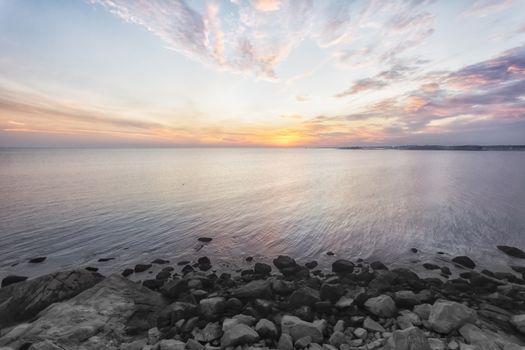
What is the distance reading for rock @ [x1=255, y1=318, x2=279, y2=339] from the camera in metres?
7.68

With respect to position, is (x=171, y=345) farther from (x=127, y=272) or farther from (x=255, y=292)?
(x=127, y=272)

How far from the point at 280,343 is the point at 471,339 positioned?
17.4ft

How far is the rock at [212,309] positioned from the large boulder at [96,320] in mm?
1689

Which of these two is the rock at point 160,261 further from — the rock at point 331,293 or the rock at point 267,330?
the rock at point 331,293

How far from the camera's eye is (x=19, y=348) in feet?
22.2

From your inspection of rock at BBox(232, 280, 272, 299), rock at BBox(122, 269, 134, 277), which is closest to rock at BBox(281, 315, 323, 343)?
rock at BBox(232, 280, 272, 299)

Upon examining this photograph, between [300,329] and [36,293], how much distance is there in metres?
9.95

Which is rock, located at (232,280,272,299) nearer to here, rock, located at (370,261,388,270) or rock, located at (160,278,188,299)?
rock, located at (160,278,188,299)

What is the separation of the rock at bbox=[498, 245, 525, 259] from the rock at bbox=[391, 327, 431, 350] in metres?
14.6

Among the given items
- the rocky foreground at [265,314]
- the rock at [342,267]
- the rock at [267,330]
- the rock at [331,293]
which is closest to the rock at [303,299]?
the rocky foreground at [265,314]

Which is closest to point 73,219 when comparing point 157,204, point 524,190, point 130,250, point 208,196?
point 157,204

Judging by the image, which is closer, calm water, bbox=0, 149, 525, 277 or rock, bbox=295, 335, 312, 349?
rock, bbox=295, 335, 312, 349

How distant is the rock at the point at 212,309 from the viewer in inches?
343

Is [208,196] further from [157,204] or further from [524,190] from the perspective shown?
[524,190]
